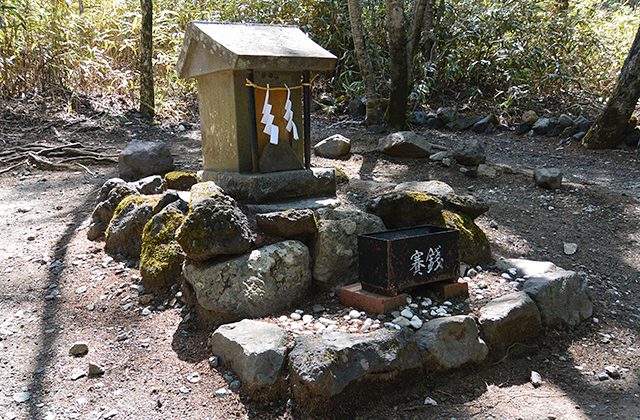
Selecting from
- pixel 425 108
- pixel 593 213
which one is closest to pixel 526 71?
pixel 425 108

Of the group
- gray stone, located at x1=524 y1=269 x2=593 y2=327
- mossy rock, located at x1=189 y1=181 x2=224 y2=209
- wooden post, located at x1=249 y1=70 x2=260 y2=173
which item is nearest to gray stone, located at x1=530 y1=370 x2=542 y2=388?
gray stone, located at x1=524 y1=269 x2=593 y2=327

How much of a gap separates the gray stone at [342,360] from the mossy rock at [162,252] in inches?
51.4

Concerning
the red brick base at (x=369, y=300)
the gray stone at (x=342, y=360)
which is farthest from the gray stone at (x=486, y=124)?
the gray stone at (x=342, y=360)

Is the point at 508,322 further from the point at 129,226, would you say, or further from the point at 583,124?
the point at 583,124

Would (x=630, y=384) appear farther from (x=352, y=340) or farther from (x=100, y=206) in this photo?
(x=100, y=206)

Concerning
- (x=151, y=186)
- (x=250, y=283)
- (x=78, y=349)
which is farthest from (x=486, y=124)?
(x=78, y=349)

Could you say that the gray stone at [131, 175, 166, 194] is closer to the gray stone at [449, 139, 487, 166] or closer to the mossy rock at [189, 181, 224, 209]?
the mossy rock at [189, 181, 224, 209]

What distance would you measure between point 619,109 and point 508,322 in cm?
533

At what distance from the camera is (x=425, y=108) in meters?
9.12

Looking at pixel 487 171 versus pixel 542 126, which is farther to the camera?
pixel 542 126

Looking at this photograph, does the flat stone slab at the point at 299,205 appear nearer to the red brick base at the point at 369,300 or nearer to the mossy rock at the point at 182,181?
the red brick base at the point at 369,300

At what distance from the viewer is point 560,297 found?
135 inches

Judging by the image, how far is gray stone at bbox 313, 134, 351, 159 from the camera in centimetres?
670

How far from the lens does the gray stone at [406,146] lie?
6516mm
